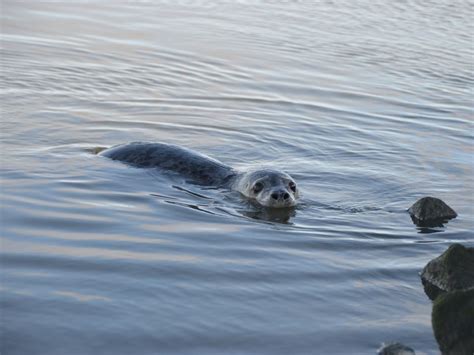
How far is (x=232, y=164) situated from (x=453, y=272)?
14.7ft

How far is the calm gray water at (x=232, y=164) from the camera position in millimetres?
7035

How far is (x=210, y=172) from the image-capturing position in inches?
432

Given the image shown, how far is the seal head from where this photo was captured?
10.3 meters

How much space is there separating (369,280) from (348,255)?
65 centimetres

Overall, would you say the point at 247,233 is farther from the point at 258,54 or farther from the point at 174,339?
the point at 258,54

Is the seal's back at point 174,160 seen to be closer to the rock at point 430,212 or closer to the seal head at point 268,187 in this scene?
the seal head at point 268,187

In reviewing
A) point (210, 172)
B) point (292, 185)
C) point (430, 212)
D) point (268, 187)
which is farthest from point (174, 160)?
point (430, 212)

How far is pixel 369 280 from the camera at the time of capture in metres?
8.02

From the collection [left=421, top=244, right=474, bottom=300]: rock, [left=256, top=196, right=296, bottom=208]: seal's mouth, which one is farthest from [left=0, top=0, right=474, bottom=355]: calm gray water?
[left=421, top=244, right=474, bottom=300]: rock

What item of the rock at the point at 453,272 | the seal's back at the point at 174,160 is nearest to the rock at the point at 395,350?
the rock at the point at 453,272

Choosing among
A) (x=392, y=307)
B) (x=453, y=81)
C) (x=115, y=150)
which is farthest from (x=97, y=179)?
(x=453, y=81)

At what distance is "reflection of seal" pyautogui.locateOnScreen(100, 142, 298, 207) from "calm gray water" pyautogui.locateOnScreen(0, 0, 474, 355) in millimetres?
189

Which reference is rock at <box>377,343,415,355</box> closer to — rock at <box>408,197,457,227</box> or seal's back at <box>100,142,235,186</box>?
rock at <box>408,197,457,227</box>

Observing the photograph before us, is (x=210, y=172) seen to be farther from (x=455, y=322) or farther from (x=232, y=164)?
(x=455, y=322)
